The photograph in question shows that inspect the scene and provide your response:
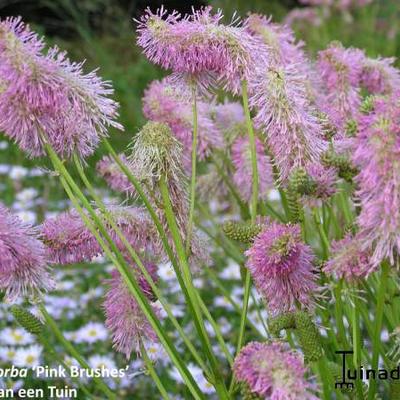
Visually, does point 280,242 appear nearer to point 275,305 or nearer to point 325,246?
point 275,305

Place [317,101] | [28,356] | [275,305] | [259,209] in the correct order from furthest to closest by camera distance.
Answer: [28,356] < [259,209] < [317,101] < [275,305]

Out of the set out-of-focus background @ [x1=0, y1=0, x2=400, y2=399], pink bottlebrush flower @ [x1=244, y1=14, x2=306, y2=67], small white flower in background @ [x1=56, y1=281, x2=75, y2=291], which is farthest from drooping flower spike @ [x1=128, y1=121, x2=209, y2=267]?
small white flower in background @ [x1=56, y1=281, x2=75, y2=291]

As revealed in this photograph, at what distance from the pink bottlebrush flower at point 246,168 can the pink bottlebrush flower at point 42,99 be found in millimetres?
597

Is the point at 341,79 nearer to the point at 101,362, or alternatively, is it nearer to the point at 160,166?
the point at 160,166

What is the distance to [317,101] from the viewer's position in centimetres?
158

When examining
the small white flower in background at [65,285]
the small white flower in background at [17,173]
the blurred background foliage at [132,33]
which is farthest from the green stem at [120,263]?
the blurred background foliage at [132,33]

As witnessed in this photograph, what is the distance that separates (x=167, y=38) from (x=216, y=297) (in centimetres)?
163

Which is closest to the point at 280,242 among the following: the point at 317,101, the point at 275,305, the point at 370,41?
the point at 275,305

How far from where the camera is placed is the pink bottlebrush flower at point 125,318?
1.36 meters

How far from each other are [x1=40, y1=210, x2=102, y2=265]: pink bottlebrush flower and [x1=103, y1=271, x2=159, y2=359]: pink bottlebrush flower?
9 cm

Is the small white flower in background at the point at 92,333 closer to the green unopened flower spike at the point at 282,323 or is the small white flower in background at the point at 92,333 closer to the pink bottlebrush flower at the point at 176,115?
the pink bottlebrush flower at the point at 176,115

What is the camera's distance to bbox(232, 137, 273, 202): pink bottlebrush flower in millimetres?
1761

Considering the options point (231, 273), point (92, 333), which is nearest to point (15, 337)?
point (92, 333)

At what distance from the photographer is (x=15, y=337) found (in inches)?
88.0
